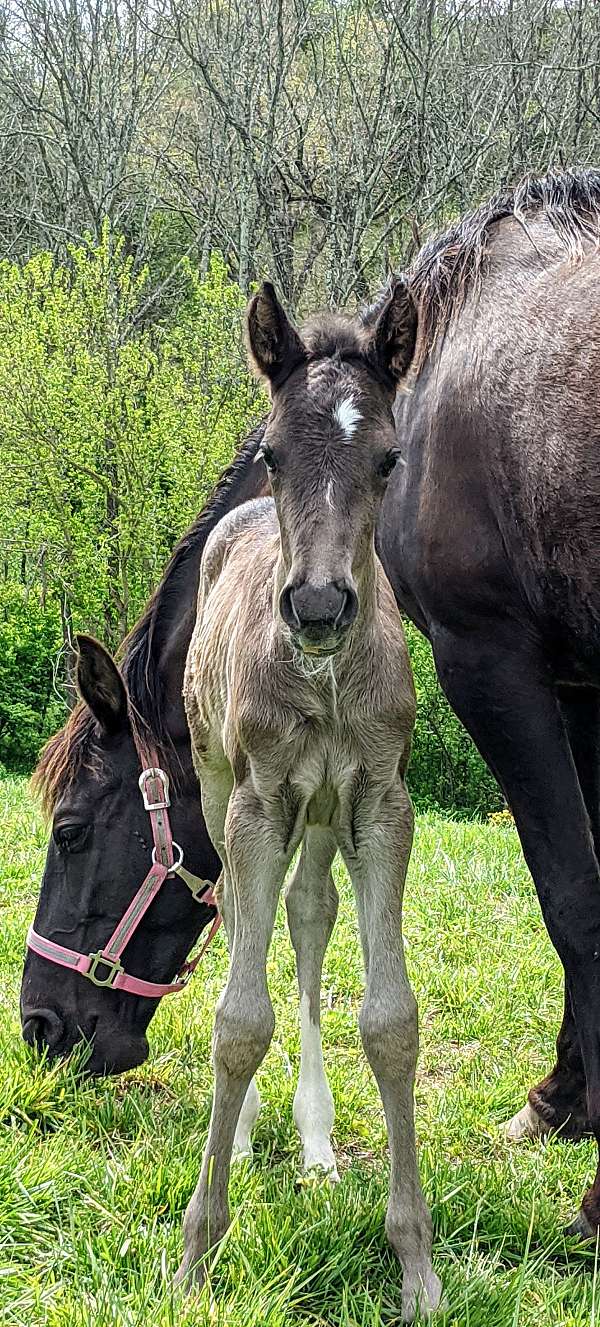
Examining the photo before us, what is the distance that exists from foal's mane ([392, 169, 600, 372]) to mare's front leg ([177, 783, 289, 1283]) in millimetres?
1495

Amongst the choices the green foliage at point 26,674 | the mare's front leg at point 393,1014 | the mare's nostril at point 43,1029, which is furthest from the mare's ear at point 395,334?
the green foliage at point 26,674

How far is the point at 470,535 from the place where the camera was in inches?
118

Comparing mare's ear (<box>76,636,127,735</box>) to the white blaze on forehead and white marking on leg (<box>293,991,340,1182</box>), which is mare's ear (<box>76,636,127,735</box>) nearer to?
white marking on leg (<box>293,991,340,1182</box>)

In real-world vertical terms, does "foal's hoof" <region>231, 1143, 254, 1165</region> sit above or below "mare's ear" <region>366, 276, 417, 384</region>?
below

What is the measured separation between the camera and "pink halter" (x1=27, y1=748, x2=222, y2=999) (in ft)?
11.5

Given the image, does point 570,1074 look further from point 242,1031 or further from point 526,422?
point 526,422

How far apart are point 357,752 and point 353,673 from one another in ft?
0.57

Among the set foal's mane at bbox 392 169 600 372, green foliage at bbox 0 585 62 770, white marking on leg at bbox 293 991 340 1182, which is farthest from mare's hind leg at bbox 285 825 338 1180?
green foliage at bbox 0 585 62 770

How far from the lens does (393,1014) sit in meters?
2.41

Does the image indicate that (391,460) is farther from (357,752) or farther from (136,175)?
(136,175)

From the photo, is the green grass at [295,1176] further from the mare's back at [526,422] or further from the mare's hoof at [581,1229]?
the mare's back at [526,422]

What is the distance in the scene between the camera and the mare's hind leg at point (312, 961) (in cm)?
310

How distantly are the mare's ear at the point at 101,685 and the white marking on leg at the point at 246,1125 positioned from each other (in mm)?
1228

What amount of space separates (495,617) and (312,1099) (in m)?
1.43
